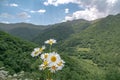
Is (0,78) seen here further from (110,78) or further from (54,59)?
(110,78)

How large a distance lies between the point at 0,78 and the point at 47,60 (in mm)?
2297

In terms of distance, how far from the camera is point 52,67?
383cm

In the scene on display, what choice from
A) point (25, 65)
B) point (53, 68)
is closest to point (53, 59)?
point (53, 68)

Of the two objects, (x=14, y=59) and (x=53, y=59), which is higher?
(x=53, y=59)

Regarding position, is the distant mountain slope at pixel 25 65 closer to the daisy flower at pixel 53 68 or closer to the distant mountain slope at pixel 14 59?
the distant mountain slope at pixel 14 59

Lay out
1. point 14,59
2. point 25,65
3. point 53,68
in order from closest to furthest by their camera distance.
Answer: point 53,68 < point 25,65 < point 14,59

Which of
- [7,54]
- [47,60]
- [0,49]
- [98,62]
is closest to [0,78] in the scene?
[47,60]

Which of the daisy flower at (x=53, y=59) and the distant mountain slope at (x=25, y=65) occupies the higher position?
the daisy flower at (x=53, y=59)

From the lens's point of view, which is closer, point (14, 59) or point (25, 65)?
point (25, 65)

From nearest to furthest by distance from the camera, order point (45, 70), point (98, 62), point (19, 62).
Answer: point (45, 70) < point (19, 62) < point (98, 62)

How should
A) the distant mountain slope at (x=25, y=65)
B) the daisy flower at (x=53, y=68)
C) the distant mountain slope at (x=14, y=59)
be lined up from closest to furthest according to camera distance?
the daisy flower at (x=53, y=68) < the distant mountain slope at (x=25, y=65) < the distant mountain slope at (x=14, y=59)

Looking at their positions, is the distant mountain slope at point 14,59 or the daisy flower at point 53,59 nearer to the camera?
the daisy flower at point 53,59

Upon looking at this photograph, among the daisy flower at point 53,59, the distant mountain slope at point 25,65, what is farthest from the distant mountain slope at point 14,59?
the daisy flower at point 53,59

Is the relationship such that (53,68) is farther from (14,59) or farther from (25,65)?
(14,59)
